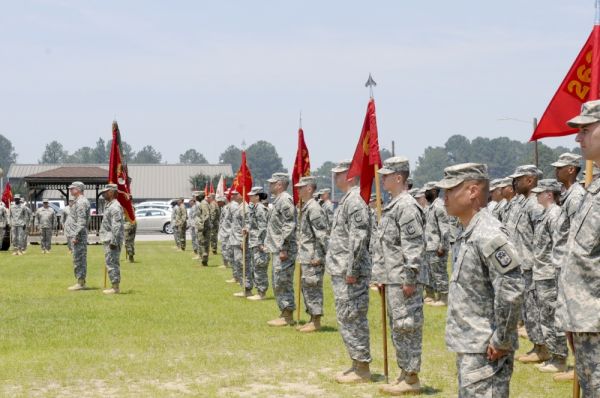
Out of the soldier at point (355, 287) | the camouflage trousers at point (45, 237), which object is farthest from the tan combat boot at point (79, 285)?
the camouflage trousers at point (45, 237)

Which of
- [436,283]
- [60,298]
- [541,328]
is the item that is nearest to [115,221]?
[60,298]

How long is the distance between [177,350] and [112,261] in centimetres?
705

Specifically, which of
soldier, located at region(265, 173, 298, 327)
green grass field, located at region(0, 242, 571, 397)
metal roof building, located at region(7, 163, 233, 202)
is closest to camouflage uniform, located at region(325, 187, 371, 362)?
green grass field, located at region(0, 242, 571, 397)

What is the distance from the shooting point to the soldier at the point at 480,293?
5.25 m

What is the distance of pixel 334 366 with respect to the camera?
1043cm

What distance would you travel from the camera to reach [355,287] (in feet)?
31.9

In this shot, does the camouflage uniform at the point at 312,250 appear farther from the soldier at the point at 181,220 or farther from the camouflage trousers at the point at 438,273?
the soldier at the point at 181,220

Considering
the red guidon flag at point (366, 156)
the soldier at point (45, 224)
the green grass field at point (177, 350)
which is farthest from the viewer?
the soldier at point (45, 224)

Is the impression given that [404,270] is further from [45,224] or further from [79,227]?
[45,224]

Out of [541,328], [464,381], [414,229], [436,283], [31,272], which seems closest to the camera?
[464,381]

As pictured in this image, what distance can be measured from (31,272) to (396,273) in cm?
1766

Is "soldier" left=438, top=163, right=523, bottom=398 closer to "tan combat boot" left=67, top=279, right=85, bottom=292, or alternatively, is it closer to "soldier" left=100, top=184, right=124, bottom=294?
"soldier" left=100, top=184, right=124, bottom=294

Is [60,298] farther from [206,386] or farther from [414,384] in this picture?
[414,384]

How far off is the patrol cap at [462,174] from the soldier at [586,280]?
0.76m
